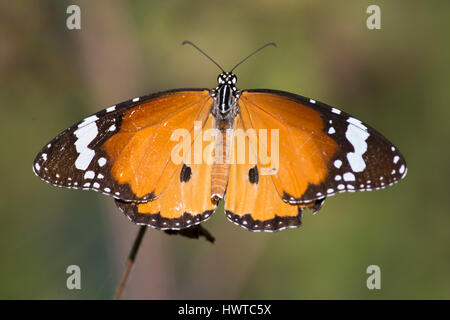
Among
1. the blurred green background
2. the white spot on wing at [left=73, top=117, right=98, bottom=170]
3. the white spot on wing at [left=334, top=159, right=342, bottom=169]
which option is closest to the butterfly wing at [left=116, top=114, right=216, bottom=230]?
the white spot on wing at [left=73, top=117, right=98, bottom=170]

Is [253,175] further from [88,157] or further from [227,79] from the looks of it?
[88,157]

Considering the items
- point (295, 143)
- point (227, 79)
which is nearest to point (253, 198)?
point (295, 143)

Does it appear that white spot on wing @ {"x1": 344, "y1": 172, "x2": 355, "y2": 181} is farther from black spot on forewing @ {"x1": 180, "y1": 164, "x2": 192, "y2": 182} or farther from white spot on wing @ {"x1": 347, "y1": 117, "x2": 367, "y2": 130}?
black spot on forewing @ {"x1": 180, "y1": 164, "x2": 192, "y2": 182}

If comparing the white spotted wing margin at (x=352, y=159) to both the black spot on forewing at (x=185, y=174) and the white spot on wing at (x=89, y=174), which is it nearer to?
the black spot on forewing at (x=185, y=174)

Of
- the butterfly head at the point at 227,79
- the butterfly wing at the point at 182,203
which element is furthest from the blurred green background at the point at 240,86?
the butterfly wing at the point at 182,203

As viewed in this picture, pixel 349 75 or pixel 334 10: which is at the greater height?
pixel 334 10
